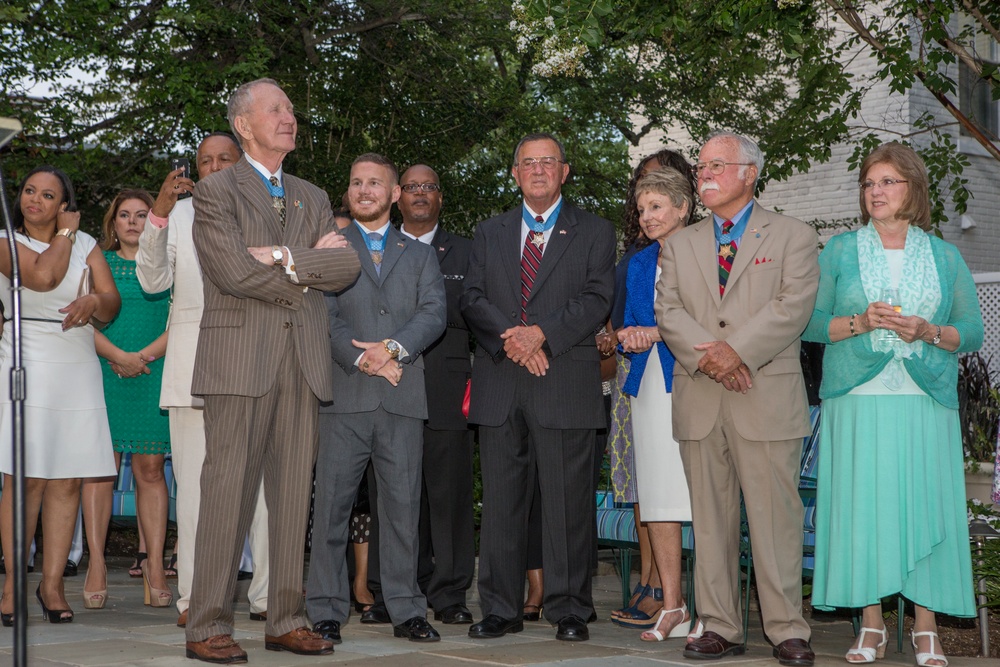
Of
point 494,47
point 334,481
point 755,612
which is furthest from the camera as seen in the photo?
point 494,47

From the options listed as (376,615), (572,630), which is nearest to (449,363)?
(376,615)

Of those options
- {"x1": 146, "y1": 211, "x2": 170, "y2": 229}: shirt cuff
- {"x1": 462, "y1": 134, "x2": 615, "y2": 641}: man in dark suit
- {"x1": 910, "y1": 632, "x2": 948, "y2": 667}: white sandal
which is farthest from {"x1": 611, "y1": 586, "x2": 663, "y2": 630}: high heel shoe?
{"x1": 146, "y1": 211, "x2": 170, "y2": 229}: shirt cuff

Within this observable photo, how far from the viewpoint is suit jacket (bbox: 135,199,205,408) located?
5.17m

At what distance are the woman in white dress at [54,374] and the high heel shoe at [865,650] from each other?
340 centimetres

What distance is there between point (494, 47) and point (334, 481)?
6.93 metres

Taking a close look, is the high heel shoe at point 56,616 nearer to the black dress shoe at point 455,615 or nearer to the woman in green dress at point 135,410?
the woman in green dress at point 135,410

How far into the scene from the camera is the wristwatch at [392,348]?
Result: 4934mm

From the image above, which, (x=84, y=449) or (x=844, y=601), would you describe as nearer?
(x=844, y=601)

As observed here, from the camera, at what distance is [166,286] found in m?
5.29

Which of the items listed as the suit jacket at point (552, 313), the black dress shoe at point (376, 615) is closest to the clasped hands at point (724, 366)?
the suit jacket at point (552, 313)

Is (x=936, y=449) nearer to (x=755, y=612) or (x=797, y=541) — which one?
(x=797, y=541)

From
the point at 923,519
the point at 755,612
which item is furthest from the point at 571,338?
the point at 755,612

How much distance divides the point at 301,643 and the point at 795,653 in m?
1.89

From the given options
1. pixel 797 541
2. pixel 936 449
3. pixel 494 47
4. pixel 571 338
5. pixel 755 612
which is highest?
pixel 494 47
